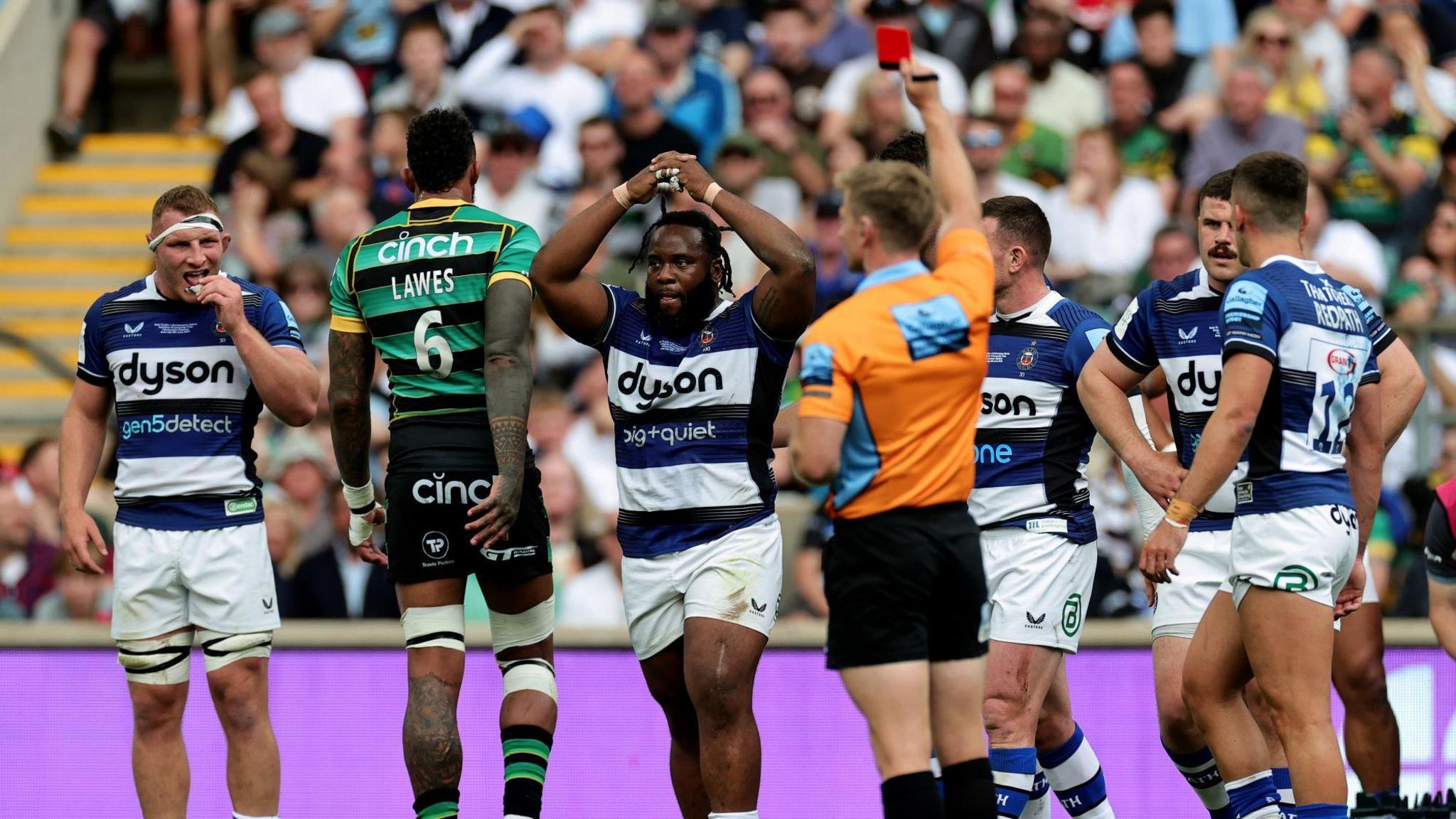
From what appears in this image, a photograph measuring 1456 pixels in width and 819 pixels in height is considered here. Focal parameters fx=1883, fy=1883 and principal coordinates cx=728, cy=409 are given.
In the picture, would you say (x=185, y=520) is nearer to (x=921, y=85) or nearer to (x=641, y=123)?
(x=921, y=85)

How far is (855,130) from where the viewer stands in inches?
552

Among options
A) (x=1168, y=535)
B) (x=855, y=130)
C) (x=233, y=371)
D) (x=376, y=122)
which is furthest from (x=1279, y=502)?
(x=376, y=122)

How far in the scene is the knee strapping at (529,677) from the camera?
7.16 m

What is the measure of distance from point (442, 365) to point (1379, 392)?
352 centimetres

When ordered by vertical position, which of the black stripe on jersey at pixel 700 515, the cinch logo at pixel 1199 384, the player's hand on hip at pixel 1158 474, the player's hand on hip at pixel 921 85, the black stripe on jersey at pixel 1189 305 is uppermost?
the player's hand on hip at pixel 921 85

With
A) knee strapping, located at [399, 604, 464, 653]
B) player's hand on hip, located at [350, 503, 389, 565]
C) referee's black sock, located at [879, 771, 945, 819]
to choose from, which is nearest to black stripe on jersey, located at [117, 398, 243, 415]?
player's hand on hip, located at [350, 503, 389, 565]

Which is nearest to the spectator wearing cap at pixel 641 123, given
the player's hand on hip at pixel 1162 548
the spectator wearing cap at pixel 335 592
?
the spectator wearing cap at pixel 335 592

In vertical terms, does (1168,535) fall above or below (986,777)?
above

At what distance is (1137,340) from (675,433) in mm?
1825

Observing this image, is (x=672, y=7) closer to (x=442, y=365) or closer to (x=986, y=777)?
(x=442, y=365)

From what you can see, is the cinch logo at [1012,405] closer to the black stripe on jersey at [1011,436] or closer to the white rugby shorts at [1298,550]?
the black stripe on jersey at [1011,436]

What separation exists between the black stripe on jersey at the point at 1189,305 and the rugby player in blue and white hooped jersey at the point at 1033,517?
0.28 m

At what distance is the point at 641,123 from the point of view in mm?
14203

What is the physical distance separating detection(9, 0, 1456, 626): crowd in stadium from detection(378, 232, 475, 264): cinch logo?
4.62 metres
